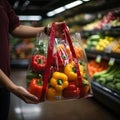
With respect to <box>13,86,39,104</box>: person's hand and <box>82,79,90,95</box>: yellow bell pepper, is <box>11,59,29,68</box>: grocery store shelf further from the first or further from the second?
<box>13,86,39,104</box>: person's hand

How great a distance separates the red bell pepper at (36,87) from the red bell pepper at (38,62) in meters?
0.08

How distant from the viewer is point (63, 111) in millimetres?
4613

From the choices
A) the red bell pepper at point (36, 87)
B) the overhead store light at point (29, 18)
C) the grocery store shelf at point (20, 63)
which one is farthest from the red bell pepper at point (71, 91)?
the overhead store light at point (29, 18)

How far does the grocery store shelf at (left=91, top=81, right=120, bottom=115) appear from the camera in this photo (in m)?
4.23

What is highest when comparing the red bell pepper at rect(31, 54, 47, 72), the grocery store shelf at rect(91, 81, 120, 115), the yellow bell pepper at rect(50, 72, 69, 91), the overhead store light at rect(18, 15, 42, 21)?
the overhead store light at rect(18, 15, 42, 21)

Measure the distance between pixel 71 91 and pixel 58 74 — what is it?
140 millimetres

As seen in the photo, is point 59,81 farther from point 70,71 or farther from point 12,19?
point 12,19

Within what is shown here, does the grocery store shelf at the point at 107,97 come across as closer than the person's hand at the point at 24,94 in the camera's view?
No

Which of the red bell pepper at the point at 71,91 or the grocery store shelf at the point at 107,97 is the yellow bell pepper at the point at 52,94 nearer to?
the red bell pepper at the point at 71,91

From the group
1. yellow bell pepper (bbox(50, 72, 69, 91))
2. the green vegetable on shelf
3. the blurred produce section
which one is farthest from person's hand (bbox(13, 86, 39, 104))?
the green vegetable on shelf

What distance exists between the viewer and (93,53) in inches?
240

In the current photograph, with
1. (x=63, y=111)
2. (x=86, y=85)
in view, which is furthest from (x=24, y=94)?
(x=63, y=111)

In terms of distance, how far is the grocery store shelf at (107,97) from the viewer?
13.9 feet

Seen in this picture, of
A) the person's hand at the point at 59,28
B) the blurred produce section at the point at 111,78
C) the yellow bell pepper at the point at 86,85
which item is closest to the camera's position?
the yellow bell pepper at the point at 86,85
